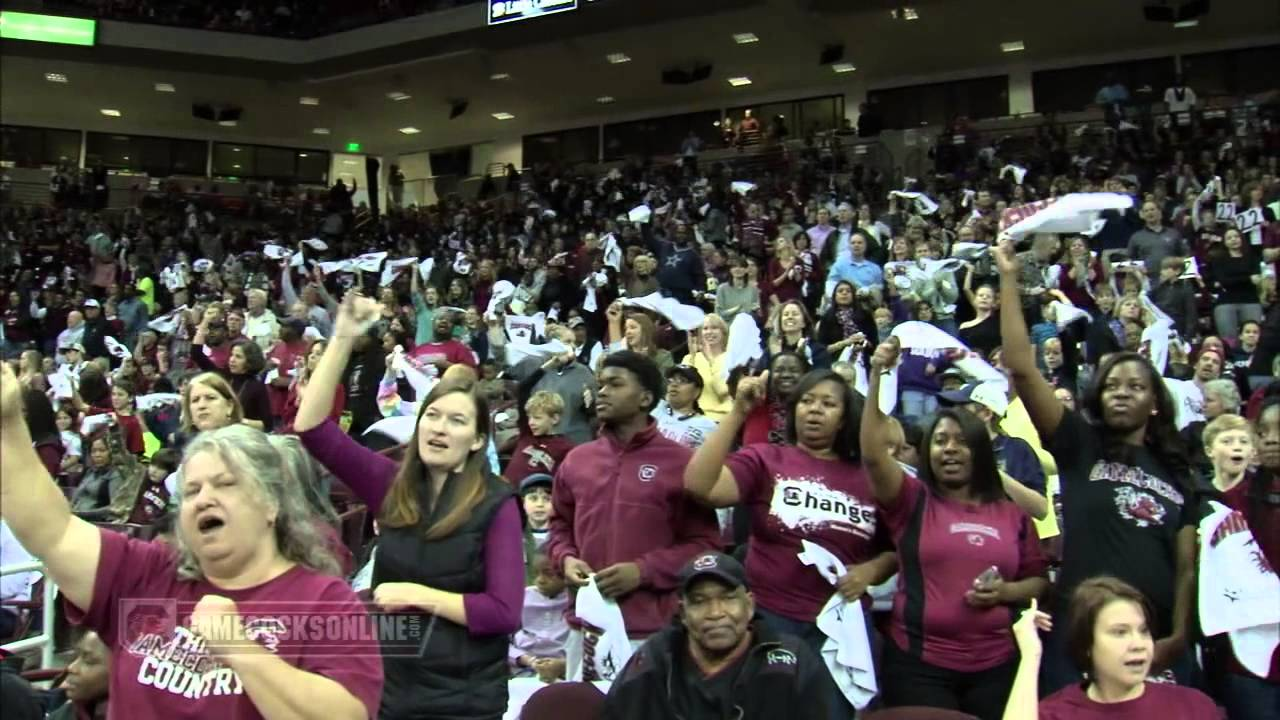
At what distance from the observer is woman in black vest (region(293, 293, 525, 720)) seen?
2.60m

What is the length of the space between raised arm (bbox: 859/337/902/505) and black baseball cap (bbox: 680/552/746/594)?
2.27ft

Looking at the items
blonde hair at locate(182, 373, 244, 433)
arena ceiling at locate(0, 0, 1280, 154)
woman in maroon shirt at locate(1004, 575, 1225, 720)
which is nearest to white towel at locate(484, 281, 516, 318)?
blonde hair at locate(182, 373, 244, 433)

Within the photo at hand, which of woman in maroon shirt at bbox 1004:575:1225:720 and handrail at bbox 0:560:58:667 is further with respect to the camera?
handrail at bbox 0:560:58:667

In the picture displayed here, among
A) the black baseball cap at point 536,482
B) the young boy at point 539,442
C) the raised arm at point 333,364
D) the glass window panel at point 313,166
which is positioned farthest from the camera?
the glass window panel at point 313,166

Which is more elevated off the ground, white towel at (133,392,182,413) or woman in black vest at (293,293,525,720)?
white towel at (133,392,182,413)

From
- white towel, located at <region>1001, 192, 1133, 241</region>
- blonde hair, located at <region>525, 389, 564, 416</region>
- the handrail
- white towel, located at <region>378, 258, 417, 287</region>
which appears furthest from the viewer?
white towel, located at <region>378, 258, 417, 287</region>

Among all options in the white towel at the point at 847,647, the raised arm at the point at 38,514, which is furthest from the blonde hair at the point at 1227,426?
the raised arm at the point at 38,514

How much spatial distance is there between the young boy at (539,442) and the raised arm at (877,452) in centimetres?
246

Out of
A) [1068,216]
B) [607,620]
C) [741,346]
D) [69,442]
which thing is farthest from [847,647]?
[69,442]

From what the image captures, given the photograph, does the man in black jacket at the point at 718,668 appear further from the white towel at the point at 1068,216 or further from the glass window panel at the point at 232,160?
the glass window panel at the point at 232,160

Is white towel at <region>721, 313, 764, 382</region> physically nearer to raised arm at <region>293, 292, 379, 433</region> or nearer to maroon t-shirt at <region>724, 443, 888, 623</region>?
maroon t-shirt at <region>724, 443, 888, 623</region>

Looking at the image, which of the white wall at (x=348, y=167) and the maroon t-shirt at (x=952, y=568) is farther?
the white wall at (x=348, y=167)

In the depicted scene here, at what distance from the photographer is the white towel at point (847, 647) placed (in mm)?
3305

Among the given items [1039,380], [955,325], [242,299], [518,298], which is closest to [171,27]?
[242,299]
